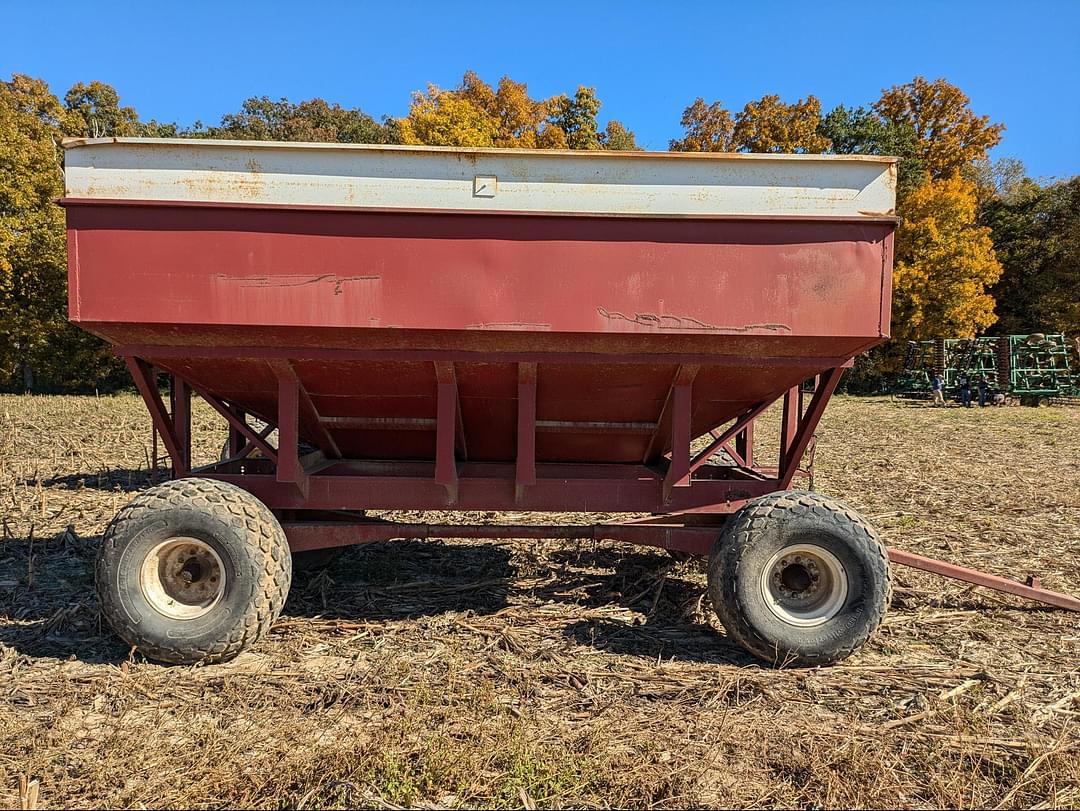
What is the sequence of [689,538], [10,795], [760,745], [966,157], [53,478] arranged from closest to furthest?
[10,795], [760,745], [689,538], [53,478], [966,157]

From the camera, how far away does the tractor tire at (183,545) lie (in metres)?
3.51

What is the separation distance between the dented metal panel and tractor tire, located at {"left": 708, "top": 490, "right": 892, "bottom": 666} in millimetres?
1596

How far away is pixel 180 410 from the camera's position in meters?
4.47

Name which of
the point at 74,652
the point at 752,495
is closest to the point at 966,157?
the point at 752,495

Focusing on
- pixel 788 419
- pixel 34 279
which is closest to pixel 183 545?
pixel 788 419

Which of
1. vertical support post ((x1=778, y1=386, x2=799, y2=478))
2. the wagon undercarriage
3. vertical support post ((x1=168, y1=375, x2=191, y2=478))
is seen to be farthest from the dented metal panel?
vertical support post ((x1=778, y1=386, x2=799, y2=478))

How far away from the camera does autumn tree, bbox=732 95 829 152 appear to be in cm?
3812

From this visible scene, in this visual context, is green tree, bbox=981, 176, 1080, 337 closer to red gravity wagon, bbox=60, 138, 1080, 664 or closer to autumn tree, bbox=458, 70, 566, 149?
autumn tree, bbox=458, 70, 566, 149

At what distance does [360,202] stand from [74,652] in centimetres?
295

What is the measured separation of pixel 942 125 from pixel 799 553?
46098 millimetres

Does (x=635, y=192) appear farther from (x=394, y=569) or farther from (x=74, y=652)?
(x=74, y=652)

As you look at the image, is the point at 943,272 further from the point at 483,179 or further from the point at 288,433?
the point at 288,433

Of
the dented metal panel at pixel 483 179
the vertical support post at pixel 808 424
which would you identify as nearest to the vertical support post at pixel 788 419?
the vertical support post at pixel 808 424

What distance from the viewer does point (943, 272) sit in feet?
100.0
